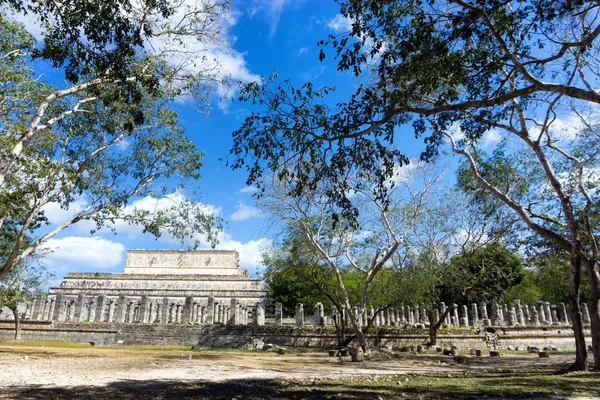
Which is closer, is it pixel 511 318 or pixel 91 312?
pixel 91 312

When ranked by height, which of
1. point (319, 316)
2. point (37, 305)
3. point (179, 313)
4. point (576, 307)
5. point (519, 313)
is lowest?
point (319, 316)

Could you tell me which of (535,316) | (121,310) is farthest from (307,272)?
(535,316)

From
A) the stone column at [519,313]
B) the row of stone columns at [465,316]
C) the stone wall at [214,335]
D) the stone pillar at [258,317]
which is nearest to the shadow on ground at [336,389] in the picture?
the stone wall at [214,335]

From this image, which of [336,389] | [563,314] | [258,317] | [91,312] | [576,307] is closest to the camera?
[336,389]

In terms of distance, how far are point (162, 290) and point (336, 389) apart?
116 feet

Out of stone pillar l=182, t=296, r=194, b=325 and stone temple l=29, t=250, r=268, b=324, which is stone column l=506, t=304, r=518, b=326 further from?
stone pillar l=182, t=296, r=194, b=325

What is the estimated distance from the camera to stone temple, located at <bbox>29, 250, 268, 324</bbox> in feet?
90.4

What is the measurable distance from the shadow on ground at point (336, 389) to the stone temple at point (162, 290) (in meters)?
18.3

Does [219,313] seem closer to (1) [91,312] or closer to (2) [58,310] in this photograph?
(1) [91,312]

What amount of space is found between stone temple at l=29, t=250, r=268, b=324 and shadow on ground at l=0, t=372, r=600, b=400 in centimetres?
1832

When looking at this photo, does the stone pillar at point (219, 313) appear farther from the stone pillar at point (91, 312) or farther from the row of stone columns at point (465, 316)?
the stone pillar at point (91, 312)

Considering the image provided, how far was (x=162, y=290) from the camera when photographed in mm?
39906

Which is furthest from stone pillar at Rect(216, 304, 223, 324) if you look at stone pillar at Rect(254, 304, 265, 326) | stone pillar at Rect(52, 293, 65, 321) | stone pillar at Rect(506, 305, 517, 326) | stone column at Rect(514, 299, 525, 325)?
stone column at Rect(514, 299, 525, 325)

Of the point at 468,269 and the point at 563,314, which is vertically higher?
the point at 468,269
